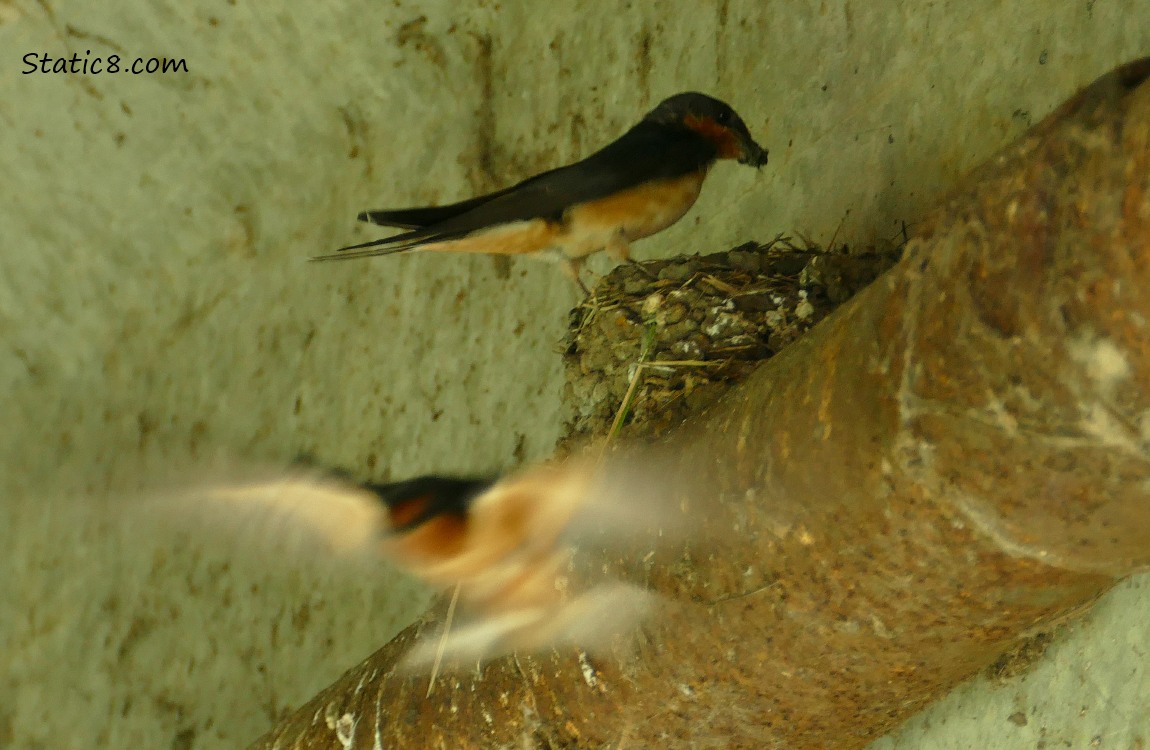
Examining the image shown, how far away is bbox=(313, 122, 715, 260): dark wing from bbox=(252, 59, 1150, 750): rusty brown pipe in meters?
0.83

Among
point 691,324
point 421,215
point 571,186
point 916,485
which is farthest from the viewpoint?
point 571,186

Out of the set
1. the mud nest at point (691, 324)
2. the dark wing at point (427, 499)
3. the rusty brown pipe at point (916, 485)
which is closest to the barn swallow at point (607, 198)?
the mud nest at point (691, 324)

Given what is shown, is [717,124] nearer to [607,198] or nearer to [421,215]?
[607,198]

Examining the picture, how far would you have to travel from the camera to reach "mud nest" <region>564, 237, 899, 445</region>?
1.80 m

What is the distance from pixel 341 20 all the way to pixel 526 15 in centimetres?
60

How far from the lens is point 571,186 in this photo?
2.28 m

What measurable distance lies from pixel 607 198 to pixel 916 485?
1.32 meters

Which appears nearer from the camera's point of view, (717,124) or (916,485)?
(916,485)

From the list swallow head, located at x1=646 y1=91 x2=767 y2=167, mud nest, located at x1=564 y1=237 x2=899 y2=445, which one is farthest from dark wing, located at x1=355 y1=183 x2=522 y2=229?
swallow head, located at x1=646 y1=91 x2=767 y2=167

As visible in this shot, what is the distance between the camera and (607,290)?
2.16 meters

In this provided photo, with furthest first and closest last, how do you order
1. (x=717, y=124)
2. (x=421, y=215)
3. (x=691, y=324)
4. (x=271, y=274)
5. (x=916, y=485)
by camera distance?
(x=271, y=274) < (x=717, y=124) < (x=421, y=215) < (x=691, y=324) < (x=916, y=485)

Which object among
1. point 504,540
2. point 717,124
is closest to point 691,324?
Answer: point 504,540

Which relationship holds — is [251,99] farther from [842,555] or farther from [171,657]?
[842,555]

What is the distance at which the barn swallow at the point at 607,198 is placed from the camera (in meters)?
2.20
